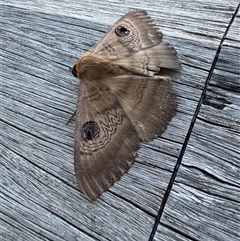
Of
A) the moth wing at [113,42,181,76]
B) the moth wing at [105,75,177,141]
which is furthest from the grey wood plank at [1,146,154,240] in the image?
the moth wing at [113,42,181,76]

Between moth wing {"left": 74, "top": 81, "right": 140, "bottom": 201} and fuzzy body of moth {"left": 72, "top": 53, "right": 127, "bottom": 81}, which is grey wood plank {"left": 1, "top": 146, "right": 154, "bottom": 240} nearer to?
moth wing {"left": 74, "top": 81, "right": 140, "bottom": 201}

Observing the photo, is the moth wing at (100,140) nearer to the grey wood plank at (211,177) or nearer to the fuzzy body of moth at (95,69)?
the fuzzy body of moth at (95,69)

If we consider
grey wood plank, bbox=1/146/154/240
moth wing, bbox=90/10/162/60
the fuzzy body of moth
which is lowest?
grey wood plank, bbox=1/146/154/240

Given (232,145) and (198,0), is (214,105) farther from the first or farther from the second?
(198,0)

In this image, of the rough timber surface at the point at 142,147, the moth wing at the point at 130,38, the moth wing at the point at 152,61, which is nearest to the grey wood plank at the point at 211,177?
the rough timber surface at the point at 142,147

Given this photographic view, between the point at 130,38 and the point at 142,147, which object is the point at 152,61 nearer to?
the point at 130,38

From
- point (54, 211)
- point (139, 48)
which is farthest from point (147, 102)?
point (54, 211)
